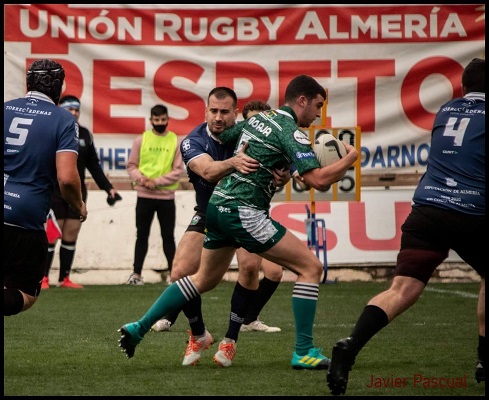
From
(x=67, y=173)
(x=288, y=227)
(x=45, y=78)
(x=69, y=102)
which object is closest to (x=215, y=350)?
(x=67, y=173)

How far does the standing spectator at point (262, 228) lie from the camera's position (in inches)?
285

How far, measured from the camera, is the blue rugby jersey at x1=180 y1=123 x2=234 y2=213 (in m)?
8.12

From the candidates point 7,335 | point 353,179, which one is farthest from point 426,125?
point 7,335

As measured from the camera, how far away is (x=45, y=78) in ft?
23.0

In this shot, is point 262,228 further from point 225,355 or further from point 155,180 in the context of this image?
point 155,180

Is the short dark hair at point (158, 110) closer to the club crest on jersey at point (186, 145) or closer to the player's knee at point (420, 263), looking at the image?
the club crest on jersey at point (186, 145)

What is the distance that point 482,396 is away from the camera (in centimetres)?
623

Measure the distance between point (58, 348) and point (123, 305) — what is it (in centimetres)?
366

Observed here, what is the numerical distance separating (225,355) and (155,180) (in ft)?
22.8

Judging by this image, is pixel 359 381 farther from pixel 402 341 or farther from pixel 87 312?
pixel 87 312

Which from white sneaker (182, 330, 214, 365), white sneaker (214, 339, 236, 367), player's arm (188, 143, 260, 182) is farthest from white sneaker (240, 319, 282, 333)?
player's arm (188, 143, 260, 182)

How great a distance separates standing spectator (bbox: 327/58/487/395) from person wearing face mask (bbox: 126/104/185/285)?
7.87 meters

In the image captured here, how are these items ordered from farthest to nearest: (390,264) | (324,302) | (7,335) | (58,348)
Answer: (390,264) → (324,302) → (7,335) → (58,348)

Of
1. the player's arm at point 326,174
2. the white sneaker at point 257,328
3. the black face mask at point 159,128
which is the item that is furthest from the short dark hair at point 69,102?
the player's arm at point 326,174
